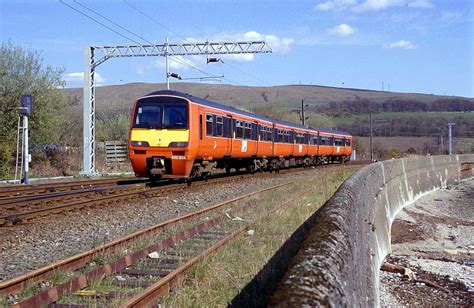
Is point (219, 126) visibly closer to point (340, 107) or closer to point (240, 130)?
point (240, 130)

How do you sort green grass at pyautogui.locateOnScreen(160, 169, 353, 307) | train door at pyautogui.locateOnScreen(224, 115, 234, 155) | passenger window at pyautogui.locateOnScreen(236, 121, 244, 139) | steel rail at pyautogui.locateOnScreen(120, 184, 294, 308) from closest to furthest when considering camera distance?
steel rail at pyautogui.locateOnScreen(120, 184, 294, 308) < green grass at pyautogui.locateOnScreen(160, 169, 353, 307) < train door at pyautogui.locateOnScreen(224, 115, 234, 155) < passenger window at pyautogui.locateOnScreen(236, 121, 244, 139)

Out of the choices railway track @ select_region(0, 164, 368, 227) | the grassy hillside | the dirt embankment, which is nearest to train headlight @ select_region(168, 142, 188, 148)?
railway track @ select_region(0, 164, 368, 227)

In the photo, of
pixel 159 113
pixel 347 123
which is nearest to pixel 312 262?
pixel 159 113

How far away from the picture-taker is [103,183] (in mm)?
19922

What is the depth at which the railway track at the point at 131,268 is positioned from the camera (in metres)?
5.57

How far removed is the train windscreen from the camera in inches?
685

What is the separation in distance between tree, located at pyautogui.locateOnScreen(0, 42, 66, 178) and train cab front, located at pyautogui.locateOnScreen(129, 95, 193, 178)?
1408 centimetres

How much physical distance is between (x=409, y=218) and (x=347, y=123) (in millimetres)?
88631

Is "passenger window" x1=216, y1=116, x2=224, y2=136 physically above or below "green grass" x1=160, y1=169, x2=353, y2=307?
above

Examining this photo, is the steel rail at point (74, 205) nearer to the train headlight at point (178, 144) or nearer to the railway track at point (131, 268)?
the train headlight at point (178, 144)

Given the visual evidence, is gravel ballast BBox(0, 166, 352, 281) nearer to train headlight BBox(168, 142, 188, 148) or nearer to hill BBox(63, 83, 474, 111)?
train headlight BBox(168, 142, 188, 148)

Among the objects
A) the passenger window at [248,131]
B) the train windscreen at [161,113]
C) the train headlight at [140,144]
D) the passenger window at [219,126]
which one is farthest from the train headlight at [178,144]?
the passenger window at [248,131]

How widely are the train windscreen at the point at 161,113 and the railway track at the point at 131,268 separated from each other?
6707 mm

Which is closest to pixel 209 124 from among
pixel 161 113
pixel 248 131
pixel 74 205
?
pixel 161 113
